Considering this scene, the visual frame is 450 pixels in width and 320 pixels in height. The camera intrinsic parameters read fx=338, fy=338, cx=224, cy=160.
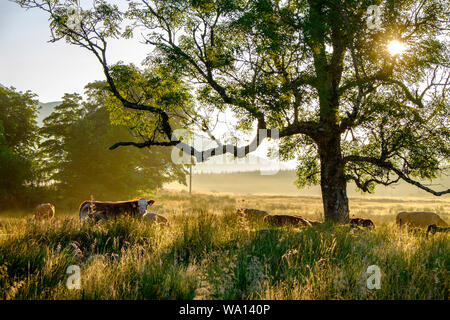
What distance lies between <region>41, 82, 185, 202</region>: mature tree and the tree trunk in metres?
21.0

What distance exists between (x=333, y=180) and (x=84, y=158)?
79.1 feet

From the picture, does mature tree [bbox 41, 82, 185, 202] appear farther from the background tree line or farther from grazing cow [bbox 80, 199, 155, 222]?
grazing cow [bbox 80, 199, 155, 222]

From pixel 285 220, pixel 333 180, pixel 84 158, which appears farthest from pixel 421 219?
pixel 84 158

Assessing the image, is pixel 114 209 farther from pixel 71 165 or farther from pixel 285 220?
pixel 71 165

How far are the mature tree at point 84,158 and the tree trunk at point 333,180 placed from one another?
21.0m

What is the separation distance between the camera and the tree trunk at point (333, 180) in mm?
15398

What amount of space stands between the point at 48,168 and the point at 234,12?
85.1 feet

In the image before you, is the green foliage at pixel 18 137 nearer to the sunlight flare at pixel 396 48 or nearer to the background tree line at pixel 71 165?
the background tree line at pixel 71 165

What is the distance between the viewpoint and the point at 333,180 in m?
15.5

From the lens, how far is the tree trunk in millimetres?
15398

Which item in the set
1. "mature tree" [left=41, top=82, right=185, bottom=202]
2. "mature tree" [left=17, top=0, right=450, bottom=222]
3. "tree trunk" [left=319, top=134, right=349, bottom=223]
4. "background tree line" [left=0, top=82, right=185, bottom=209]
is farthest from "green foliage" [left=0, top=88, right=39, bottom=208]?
"tree trunk" [left=319, top=134, right=349, bottom=223]

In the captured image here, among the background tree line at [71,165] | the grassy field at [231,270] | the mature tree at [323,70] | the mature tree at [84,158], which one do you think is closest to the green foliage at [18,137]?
the background tree line at [71,165]
